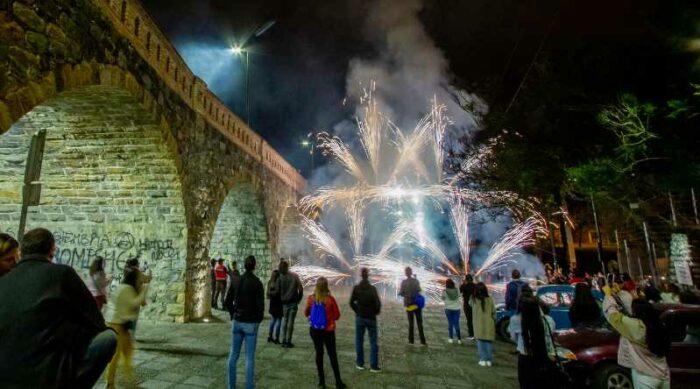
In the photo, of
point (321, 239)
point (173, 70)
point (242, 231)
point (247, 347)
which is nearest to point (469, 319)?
point (247, 347)

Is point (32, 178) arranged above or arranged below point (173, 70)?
below

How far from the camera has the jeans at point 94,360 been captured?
1.67 metres

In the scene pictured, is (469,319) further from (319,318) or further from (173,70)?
(173,70)

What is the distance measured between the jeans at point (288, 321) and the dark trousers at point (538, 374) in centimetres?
406

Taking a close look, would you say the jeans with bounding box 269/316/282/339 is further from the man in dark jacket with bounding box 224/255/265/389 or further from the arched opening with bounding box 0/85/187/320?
the arched opening with bounding box 0/85/187/320

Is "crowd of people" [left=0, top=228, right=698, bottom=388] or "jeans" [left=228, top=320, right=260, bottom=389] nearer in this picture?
"crowd of people" [left=0, top=228, right=698, bottom=388]

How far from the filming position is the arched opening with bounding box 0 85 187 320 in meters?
6.71

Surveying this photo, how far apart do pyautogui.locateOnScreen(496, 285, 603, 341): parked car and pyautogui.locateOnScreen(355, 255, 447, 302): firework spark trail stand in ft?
22.5

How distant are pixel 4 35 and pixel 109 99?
94.0 inches

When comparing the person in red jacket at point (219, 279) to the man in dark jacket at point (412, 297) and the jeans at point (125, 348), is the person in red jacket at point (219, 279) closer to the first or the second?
the man in dark jacket at point (412, 297)

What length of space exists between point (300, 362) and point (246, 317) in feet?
6.08

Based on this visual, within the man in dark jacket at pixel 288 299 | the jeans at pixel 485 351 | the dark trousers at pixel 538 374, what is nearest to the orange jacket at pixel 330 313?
the man in dark jacket at pixel 288 299

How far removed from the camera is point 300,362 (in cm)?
574

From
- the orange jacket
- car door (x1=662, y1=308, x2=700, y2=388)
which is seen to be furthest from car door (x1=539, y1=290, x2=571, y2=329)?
the orange jacket
